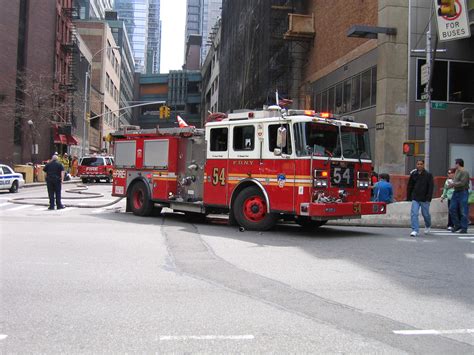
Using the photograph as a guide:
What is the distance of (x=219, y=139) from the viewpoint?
498 inches

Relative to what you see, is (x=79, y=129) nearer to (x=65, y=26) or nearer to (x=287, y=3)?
(x=65, y=26)

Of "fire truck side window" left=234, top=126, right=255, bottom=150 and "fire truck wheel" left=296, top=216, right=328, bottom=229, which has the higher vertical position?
"fire truck side window" left=234, top=126, right=255, bottom=150

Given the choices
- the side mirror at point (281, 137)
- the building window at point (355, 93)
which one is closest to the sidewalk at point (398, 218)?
the side mirror at point (281, 137)

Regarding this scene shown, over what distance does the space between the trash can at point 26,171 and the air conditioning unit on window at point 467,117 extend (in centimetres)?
2644

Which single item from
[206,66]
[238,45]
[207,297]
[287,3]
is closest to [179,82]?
[206,66]

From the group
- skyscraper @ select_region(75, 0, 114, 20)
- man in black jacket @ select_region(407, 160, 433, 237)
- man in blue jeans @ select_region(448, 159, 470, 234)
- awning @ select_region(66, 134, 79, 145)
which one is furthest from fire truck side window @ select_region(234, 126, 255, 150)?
skyscraper @ select_region(75, 0, 114, 20)

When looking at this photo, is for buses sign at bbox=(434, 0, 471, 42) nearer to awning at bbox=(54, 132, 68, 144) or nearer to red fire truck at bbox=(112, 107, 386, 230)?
red fire truck at bbox=(112, 107, 386, 230)

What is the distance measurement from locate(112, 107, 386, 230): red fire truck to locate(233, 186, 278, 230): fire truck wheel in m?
0.02

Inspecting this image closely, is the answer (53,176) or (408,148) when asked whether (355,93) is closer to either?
(408,148)

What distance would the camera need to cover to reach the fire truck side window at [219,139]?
1251 cm

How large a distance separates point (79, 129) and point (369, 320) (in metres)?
60.6

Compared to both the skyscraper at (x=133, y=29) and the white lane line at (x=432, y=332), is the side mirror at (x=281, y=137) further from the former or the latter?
the skyscraper at (x=133, y=29)

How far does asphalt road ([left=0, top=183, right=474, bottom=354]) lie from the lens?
4.49m

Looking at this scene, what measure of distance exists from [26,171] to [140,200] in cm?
2138
